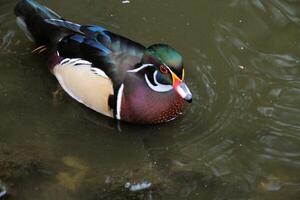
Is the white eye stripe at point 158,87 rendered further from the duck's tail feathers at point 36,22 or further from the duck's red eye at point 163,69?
the duck's tail feathers at point 36,22

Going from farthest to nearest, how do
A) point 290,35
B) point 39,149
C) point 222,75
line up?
1. point 290,35
2. point 222,75
3. point 39,149

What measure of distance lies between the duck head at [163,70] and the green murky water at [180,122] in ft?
1.18

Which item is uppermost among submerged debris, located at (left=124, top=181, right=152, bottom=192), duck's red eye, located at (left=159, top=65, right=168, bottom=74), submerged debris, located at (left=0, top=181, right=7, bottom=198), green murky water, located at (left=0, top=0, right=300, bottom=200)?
duck's red eye, located at (left=159, top=65, right=168, bottom=74)

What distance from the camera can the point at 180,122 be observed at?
5.00 metres

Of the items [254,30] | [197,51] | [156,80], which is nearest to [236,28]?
[254,30]

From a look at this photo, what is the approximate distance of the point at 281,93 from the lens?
17.4ft

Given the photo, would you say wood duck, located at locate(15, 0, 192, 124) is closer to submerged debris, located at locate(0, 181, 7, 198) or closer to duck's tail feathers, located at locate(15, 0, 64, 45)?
duck's tail feathers, located at locate(15, 0, 64, 45)

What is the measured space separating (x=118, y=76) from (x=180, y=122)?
0.61 meters

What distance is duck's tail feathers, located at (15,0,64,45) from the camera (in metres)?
5.21

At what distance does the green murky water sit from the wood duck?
125 millimetres

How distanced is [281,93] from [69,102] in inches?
68.2

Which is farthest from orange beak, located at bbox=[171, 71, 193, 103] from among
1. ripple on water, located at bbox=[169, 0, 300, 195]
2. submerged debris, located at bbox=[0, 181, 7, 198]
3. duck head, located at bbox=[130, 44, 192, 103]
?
submerged debris, located at bbox=[0, 181, 7, 198]

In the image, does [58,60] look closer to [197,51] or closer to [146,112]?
[146,112]

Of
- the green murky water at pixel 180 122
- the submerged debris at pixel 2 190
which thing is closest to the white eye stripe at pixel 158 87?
the green murky water at pixel 180 122
